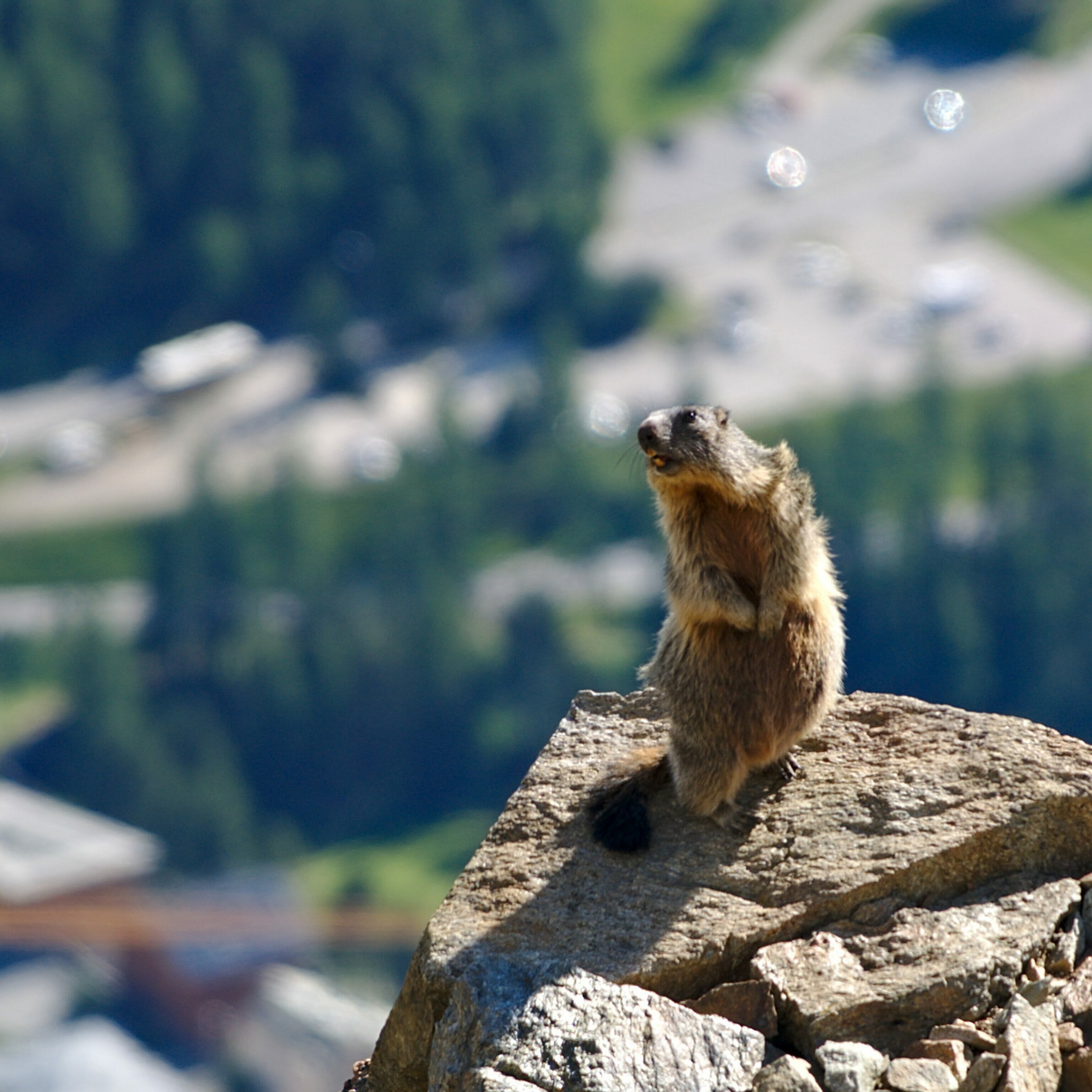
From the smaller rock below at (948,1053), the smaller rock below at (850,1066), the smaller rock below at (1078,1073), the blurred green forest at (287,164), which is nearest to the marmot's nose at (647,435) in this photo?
the smaller rock below at (850,1066)

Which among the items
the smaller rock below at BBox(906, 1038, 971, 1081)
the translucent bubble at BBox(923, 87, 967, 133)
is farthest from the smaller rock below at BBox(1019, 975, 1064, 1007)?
the translucent bubble at BBox(923, 87, 967, 133)

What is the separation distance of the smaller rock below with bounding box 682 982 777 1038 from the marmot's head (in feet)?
11.8

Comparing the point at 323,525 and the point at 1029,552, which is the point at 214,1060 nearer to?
the point at 323,525

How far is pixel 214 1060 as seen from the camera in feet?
332

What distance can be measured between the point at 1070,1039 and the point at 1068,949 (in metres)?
0.73

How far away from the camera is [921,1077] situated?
10.8 m

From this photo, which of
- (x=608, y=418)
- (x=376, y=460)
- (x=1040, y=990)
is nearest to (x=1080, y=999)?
(x=1040, y=990)

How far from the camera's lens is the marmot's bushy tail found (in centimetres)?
1324

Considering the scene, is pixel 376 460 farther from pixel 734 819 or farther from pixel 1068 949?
pixel 1068 949

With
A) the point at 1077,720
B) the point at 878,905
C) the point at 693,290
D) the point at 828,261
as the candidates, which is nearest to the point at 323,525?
the point at 693,290

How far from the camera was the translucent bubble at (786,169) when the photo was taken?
16175 cm

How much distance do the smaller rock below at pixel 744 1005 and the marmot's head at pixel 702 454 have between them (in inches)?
141

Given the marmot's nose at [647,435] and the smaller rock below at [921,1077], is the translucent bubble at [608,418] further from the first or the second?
the smaller rock below at [921,1077]

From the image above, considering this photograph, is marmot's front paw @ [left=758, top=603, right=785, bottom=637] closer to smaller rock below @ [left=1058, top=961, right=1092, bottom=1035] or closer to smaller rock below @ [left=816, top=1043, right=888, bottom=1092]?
smaller rock below @ [left=1058, top=961, right=1092, bottom=1035]
